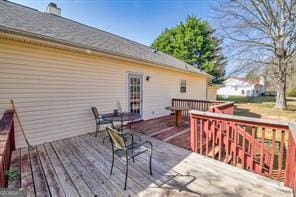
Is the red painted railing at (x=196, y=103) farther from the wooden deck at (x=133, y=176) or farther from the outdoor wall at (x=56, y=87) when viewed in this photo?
the wooden deck at (x=133, y=176)

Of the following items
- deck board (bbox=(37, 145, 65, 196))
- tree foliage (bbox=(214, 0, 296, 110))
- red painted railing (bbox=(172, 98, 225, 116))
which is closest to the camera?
deck board (bbox=(37, 145, 65, 196))

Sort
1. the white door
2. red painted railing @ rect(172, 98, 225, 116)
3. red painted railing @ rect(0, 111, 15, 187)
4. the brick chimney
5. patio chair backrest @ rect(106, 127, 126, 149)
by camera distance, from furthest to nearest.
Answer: red painted railing @ rect(172, 98, 225, 116)
the brick chimney
the white door
patio chair backrest @ rect(106, 127, 126, 149)
red painted railing @ rect(0, 111, 15, 187)

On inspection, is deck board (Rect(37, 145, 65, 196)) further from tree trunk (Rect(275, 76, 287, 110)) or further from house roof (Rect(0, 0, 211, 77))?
tree trunk (Rect(275, 76, 287, 110))

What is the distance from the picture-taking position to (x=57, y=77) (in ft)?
15.8

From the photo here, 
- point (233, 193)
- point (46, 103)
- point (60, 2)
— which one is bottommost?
point (233, 193)

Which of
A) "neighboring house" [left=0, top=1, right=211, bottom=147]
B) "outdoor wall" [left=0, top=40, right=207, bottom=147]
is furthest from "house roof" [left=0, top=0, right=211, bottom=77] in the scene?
"outdoor wall" [left=0, top=40, right=207, bottom=147]

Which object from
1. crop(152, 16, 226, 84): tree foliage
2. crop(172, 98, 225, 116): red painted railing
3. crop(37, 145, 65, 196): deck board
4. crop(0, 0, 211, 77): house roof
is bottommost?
crop(37, 145, 65, 196): deck board

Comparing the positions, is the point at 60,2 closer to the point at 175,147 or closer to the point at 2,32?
the point at 2,32

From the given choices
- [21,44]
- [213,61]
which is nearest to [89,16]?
[21,44]

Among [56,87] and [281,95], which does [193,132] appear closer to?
[56,87]

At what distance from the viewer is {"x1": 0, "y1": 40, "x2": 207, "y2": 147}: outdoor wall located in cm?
405

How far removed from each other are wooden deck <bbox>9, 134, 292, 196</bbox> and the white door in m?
3.30

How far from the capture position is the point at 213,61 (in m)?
23.0

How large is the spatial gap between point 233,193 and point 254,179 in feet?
2.19
